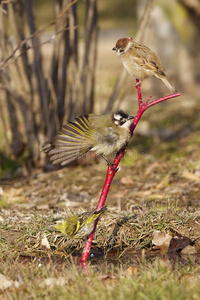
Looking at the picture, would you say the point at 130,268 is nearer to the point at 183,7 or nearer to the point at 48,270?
the point at 48,270

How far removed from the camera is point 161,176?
6.13 meters

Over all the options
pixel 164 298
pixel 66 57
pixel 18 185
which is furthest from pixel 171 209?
pixel 66 57

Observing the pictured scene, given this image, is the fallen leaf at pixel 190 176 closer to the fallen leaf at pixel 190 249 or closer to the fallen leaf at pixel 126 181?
the fallen leaf at pixel 126 181

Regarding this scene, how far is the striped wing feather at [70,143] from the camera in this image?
330cm

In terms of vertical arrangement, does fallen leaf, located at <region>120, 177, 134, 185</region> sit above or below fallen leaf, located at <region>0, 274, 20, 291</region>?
above

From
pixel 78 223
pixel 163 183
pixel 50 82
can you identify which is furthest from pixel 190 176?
pixel 78 223

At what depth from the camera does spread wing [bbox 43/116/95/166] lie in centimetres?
330

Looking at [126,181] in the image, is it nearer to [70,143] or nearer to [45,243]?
[45,243]

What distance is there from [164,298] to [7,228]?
200 cm

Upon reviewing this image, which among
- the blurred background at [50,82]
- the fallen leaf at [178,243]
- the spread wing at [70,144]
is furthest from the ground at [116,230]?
the blurred background at [50,82]

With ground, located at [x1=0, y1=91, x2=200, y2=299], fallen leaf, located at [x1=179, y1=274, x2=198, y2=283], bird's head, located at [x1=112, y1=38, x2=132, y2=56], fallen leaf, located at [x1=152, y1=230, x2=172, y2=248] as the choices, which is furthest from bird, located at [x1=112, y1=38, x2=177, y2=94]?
fallen leaf, located at [x1=179, y1=274, x2=198, y2=283]

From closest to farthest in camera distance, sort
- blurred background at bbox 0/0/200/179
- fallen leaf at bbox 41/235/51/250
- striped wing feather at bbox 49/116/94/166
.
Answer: striped wing feather at bbox 49/116/94/166, fallen leaf at bbox 41/235/51/250, blurred background at bbox 0/0/200/179

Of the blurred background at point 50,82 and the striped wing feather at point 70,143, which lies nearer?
the striped wing feather at point 70,143

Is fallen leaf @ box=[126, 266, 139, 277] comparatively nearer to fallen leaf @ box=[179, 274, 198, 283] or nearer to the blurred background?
fallen leaf @ box=[179, 274, 198, 283]
